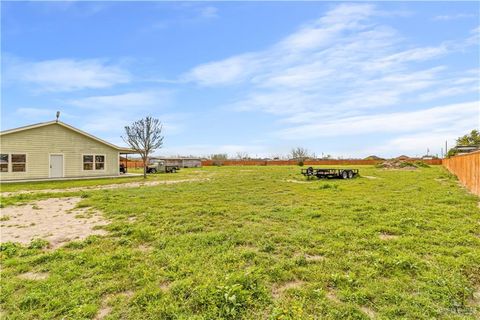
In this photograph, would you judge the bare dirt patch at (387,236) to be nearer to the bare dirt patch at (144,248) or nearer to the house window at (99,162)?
the bare dirt patch at (144,248)

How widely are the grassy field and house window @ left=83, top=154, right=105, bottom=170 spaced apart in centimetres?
1743

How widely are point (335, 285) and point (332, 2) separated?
9.60m

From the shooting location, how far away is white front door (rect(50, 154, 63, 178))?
18.5 metres

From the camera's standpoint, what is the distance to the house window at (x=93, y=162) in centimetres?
2033

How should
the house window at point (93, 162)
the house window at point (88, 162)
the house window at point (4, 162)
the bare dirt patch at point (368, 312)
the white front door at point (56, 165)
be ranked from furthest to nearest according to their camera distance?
the house window at point (93, 162), the house window at point (88, 162), the white front door at point (56, 165), the house window at point (4, 162), the bare dirt patch at point (368, 312)

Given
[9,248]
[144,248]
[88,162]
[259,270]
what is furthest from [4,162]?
[259,270]

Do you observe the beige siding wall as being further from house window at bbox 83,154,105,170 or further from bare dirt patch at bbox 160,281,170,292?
bare dirt patch at bbox 160,281,170,292

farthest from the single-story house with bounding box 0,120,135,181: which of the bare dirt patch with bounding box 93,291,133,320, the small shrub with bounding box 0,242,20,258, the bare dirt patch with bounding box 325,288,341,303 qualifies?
the bare dirt patch with bounding box 325,288,341,303

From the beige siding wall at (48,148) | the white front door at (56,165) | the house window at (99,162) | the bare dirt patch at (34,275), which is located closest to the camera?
the bare dirt patch at (34,275)

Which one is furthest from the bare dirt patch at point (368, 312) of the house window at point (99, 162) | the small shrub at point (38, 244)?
the house window at point (99, 162)

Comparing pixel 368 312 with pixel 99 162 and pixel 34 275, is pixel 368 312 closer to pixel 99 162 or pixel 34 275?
pixel 34 275

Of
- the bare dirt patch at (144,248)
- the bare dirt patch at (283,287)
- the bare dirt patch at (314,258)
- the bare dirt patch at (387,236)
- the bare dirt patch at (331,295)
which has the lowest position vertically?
the bare dirt patch at (283,287)

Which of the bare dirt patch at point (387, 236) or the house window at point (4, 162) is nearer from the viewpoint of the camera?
the bare dirt patch at point (387, 236)

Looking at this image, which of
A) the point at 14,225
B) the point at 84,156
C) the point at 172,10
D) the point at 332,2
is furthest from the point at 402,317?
the point at 84,156
